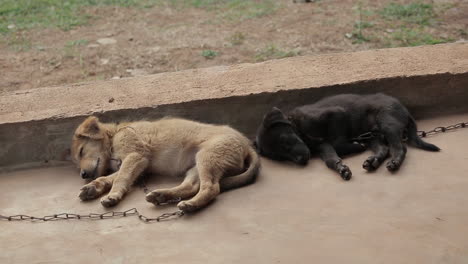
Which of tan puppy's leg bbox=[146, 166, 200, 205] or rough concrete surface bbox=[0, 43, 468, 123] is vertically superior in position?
rough concrete surface bbox=[0, 43, 468, 123]

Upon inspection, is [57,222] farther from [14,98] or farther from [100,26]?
[100,26]

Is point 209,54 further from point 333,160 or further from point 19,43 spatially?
point 333,160

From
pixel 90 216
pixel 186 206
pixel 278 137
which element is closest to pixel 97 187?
pixel 90 216

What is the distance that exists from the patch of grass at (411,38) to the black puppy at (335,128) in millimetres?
2711

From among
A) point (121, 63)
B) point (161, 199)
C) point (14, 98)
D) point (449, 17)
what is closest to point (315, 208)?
point (161, 199)

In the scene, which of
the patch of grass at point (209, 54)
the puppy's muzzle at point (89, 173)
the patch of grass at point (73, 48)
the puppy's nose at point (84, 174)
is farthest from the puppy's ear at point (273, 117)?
the patch of grass at point (73, 48)

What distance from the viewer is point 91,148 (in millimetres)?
5746

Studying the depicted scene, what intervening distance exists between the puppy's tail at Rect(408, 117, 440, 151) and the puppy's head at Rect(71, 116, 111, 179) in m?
2.92

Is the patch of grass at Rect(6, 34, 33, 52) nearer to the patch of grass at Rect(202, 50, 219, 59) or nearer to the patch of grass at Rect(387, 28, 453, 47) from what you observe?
the patch of grass at Rect(202, 50, 219, 59)

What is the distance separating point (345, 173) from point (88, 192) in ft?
7.42

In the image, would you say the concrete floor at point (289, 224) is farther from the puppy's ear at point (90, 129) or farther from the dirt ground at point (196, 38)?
the dirt ground at point (196, 38)

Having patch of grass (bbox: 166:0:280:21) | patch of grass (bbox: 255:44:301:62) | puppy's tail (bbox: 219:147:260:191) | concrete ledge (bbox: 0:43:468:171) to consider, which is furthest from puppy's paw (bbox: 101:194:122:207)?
patch of grass (bbox: 166:0:280:21)

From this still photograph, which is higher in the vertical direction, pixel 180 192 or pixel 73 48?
pixel 73 48

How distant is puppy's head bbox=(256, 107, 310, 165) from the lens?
226 inches
